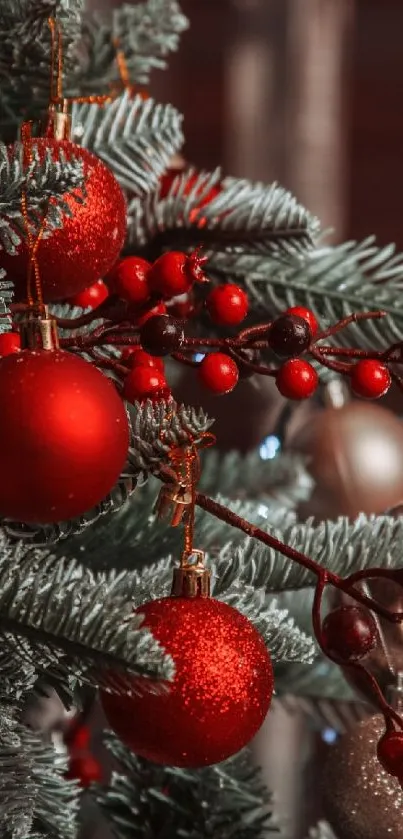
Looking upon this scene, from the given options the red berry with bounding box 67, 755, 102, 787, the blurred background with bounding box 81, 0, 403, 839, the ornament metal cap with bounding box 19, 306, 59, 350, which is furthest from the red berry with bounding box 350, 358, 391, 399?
the blurred background with bounding box 81, 0, 403, 839

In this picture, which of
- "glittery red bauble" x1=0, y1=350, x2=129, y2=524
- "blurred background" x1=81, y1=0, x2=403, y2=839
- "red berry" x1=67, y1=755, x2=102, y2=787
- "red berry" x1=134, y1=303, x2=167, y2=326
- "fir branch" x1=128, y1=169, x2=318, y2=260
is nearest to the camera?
"glittery red bauble" x1=0, y1=350, x2=129, y2=524

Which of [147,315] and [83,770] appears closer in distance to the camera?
[147,315]

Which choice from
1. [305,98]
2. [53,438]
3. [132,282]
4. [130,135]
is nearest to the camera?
[53,438]

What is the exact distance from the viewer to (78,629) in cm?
32

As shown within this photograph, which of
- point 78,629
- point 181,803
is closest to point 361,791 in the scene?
point 181,803

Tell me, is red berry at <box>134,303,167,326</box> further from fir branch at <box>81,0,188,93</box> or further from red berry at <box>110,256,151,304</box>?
fir branch at <box>81,0,188,93</box>

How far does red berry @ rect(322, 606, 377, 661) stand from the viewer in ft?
1.13

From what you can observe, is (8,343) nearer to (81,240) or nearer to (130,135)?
(81,240)

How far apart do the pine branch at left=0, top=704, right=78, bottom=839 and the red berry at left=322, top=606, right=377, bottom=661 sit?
0.13m

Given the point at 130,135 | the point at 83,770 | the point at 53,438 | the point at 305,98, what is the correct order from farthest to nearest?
the point at 305,98 → the point at 83,770 → the point at 130,135 → the point at 53,438

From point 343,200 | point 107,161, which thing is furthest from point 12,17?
point 343,200

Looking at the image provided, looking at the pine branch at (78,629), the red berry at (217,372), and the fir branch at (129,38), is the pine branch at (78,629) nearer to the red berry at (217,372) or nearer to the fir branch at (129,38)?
the red berry at (217,372)

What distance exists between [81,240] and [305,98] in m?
1.32

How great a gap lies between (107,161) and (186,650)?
0.28 meters
